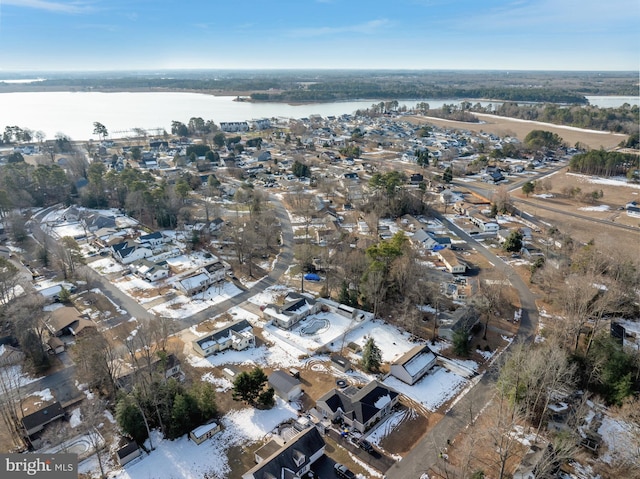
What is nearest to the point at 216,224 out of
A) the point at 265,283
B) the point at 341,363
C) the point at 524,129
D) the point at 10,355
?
the point at 265,283

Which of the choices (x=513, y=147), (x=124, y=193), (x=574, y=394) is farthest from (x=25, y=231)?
(x=513, y=147)

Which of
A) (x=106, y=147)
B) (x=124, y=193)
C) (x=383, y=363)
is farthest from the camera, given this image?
(x=106, y=147)

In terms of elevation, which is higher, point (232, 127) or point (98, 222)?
point (232, 127)

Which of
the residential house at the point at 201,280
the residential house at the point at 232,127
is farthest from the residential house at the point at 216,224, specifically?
the residential house at the point at 232,127

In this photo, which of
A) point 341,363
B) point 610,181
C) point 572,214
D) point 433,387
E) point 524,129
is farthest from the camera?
point 524,129

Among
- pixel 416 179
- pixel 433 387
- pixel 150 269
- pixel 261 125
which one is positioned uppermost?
pixel 261 125

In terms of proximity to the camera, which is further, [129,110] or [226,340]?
[129,110]

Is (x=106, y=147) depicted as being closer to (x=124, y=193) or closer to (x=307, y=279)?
(x=124, y=193)

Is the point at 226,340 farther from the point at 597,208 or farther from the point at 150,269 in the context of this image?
the point at 597,208
